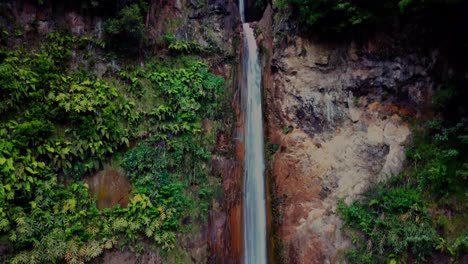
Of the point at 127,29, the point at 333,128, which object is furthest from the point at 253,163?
the point at 127,29

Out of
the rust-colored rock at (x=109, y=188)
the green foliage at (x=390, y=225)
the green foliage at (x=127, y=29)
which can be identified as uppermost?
the green foliage at (x=127, y=29)

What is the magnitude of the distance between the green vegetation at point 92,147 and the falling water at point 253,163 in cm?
126

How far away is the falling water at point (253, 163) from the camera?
11.2m

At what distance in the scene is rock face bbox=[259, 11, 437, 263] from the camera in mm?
10883

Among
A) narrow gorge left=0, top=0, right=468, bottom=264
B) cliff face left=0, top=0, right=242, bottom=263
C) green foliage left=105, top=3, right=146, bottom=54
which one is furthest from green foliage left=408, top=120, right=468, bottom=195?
green foliage left=105, top=3, right=146, bottom=54

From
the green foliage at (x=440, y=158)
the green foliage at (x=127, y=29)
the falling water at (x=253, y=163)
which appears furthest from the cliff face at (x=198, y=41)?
the green foliage at (x=440, y=158)

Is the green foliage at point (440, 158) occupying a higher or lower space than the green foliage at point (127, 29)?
lower

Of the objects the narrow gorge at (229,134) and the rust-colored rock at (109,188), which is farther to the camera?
the rust-colored rock at (109,188)

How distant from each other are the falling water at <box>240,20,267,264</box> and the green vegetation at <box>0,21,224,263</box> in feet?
4.13

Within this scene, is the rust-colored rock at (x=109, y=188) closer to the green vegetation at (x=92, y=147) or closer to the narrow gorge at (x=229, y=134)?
the narrow gorge at (x=229, y=134)

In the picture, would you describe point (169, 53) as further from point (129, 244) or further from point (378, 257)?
point (378, 257)

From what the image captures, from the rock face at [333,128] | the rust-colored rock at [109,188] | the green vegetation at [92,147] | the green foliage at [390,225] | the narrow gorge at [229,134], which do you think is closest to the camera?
the green vegetation at [92,147]

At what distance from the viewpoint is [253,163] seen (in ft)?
39.4

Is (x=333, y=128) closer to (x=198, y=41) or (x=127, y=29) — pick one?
(x=198, y=41)
